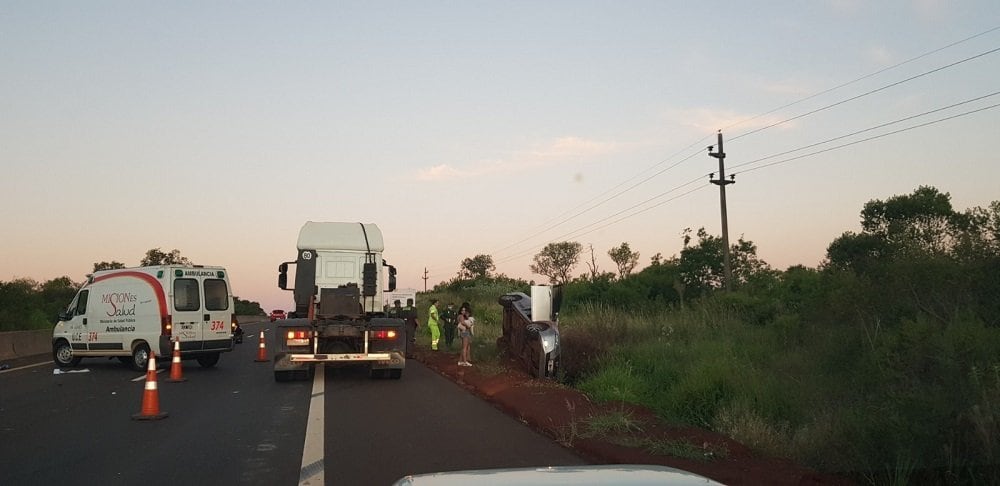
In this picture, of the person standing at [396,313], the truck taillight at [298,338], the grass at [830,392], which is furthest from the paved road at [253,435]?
the person standing at [396,313]

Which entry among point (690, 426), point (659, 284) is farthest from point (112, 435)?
point (659, 284)

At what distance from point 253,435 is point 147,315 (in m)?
12.4

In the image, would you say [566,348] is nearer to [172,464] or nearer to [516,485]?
[172,464]

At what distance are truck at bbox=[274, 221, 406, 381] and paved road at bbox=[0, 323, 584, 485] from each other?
2.07ft

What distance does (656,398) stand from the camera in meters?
13.2

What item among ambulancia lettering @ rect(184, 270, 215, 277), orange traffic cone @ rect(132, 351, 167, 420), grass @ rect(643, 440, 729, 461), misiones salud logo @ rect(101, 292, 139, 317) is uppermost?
ambulancia lettering @ rect(184, 270, 215, 277)

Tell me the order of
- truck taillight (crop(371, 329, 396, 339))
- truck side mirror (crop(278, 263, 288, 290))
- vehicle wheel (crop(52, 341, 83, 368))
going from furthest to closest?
vehicle wheel (crop(52, 341, 83, 368)) → truck side mirror (crop(278, 263, 288, 290)) → truck taillight (crop(371, 329, 396, 339))

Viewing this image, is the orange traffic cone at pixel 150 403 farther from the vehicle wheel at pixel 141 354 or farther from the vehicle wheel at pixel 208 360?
the vehicle wheel at pixel 208 360

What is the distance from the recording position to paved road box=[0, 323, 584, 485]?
8336 mm

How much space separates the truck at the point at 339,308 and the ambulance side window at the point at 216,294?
10.2 ft

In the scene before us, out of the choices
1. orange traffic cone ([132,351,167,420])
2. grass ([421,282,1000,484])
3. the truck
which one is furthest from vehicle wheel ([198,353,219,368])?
orange traffic cone ([132,351,167,420])

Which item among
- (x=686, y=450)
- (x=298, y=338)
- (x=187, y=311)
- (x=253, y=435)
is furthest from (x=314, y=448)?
(x=187, y=311)

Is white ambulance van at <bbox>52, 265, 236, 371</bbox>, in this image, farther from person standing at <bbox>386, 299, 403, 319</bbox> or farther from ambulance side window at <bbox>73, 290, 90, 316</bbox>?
person standing at <bbox>386, 299, 403, 319</bbox>

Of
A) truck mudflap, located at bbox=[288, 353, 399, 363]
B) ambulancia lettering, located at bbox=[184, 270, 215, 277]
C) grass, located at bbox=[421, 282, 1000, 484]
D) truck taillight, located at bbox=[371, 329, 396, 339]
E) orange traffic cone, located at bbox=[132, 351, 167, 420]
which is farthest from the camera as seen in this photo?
ambulancia lettering, located at bbox=[184, 270, 215, 277]
